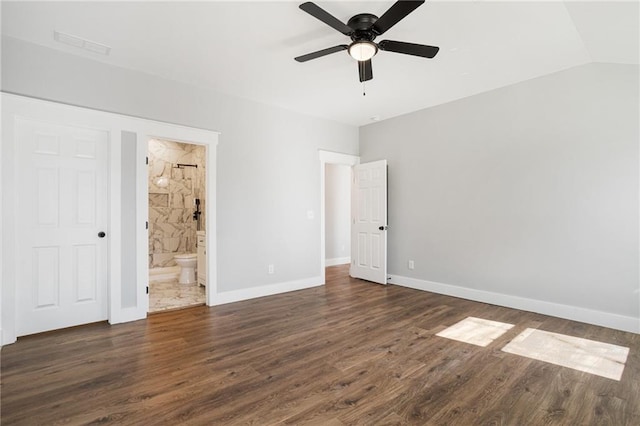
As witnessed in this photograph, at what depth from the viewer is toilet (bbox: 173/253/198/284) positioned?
17.6 feet

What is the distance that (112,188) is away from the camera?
3.46 m

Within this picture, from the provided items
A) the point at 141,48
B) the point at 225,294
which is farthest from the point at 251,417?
the point at 141,48

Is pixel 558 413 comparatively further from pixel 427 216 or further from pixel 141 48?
pixel 141 48

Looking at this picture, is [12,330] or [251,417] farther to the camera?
[12,330]

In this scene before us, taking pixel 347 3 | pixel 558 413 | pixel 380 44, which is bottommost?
pixel 558 413

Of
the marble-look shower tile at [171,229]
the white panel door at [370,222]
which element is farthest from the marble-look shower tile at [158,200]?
the white panel door at [370,222]

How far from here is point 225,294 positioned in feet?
13.9

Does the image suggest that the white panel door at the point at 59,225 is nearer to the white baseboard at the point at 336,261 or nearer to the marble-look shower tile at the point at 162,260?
the marble-look shower tile at the point at 162,260

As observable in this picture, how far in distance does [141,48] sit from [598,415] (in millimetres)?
4728

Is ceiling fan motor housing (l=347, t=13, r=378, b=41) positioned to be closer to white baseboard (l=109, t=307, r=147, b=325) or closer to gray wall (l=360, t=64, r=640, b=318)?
gray wall (l=360, t=64, r=640, b=318)

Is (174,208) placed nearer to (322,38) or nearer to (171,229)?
(171,229)

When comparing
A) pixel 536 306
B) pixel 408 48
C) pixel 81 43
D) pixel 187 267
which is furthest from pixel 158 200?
pixel 536 306

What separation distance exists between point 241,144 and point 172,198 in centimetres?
284

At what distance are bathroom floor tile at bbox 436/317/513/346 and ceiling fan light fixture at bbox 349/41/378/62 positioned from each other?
2.80 metres
